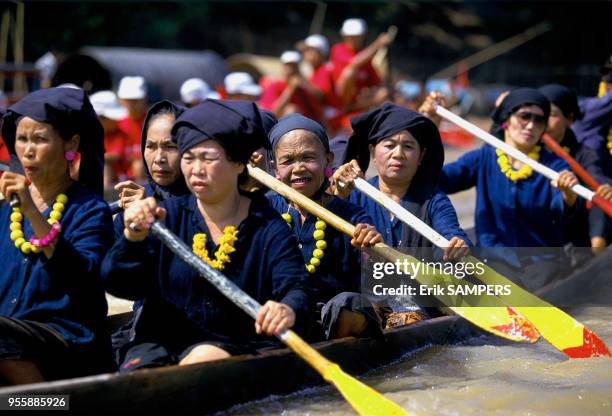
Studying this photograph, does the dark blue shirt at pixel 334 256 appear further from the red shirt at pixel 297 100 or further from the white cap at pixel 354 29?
the white cap at pixel 354 29

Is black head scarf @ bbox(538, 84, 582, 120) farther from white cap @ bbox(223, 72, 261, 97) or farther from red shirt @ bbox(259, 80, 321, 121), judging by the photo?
red shirt @ bbox(259, 80, 321, 121)

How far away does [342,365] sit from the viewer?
180 inches

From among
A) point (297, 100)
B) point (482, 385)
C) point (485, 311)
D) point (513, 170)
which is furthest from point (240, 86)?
point (482, 385)

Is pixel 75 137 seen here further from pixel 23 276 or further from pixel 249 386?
pixel 249 386

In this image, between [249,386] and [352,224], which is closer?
[249,386]

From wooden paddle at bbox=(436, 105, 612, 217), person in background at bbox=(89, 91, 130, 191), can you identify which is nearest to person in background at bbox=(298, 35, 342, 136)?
person in background at bbox=(89, 91, 130, 191)

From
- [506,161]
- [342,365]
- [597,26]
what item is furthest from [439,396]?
[597,26]

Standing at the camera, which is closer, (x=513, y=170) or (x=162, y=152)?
(x=162, y=152)

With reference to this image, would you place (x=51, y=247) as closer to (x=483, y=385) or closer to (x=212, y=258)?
(x=212, y=258)

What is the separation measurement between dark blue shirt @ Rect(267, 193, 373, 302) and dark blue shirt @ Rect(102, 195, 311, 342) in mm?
738

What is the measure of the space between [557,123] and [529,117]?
90 cm

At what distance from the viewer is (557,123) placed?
7.54 metres

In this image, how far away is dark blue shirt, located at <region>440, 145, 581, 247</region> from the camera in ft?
22.4

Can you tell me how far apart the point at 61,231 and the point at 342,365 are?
1425mm
